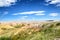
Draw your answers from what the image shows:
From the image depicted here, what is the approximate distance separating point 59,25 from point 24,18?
63cm

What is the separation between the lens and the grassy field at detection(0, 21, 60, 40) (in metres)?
2.42

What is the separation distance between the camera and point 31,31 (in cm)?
249

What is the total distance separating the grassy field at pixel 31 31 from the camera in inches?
95.1

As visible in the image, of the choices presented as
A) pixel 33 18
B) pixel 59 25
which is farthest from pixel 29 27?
pixel 59 25

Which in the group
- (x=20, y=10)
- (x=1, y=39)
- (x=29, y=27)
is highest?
(x=20, y=10)

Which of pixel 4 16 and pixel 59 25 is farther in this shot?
pixel 4 16

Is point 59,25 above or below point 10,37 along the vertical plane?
above

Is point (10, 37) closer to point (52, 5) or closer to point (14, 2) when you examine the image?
point (14, 2)

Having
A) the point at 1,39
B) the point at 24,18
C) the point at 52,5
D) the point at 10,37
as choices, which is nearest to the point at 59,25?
the point at 52,5

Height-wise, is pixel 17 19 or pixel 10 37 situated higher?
pixel 17 19

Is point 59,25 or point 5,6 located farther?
point 5,6

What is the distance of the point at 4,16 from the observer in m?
2.63

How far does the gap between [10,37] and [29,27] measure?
1.23ft

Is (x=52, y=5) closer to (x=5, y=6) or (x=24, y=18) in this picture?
(x=24, y=18)
